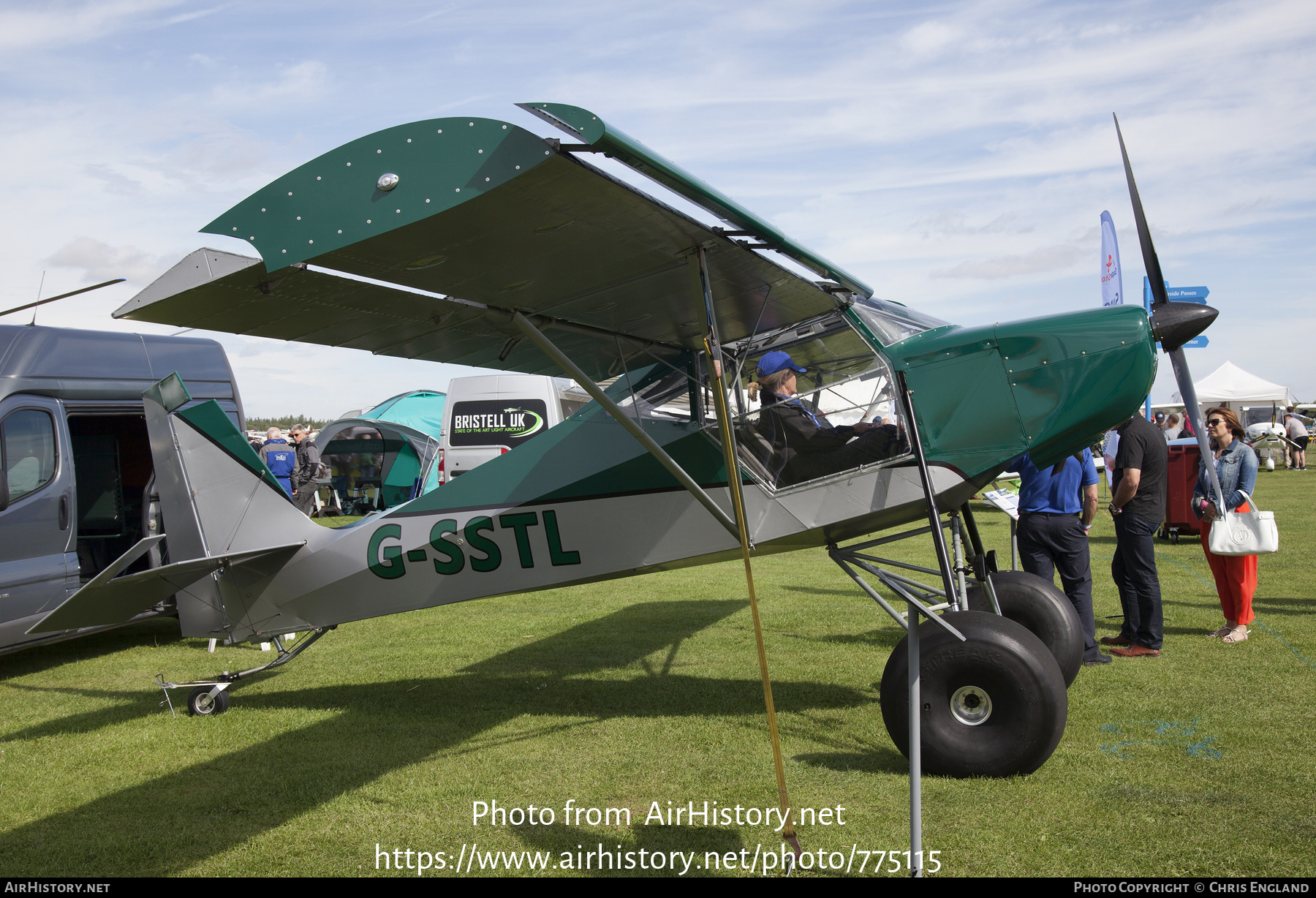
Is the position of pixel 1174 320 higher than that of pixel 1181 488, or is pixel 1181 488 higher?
pixel 1174 320

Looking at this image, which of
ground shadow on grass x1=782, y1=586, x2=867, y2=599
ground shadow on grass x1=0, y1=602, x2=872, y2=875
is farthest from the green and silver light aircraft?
ground shadow on grass x1=782, y1=586, x2=867, y2=599

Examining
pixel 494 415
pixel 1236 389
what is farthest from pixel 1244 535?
pixel 1236 389

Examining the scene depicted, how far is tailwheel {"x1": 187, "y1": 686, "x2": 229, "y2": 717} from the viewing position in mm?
5996

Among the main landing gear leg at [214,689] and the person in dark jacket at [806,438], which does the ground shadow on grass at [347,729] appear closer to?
Result: the main landing gear leg at [214,689]

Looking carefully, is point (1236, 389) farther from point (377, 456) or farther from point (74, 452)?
point (74, 452)

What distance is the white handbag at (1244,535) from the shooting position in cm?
629

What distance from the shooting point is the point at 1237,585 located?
22.6 feet

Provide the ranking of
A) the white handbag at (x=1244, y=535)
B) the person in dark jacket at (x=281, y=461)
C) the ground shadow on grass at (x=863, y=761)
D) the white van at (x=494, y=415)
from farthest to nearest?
the person in dark jacket at (x=281, y=461), the white van at (x=494, y=415), the white handbag at (x=1244, y=535), the ground shadow on grass at (x=863, y=761)

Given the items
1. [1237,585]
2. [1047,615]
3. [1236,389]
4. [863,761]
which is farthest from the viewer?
[1236,389]

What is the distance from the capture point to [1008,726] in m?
4.10

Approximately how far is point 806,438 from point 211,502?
4.24 meters

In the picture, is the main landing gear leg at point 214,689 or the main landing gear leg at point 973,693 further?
the main landing gear leg at point 214,689

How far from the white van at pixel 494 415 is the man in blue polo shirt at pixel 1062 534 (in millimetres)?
9034

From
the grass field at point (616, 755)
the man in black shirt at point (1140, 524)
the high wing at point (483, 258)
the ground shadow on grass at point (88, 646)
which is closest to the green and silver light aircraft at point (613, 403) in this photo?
the high wing at point (483, 258)
